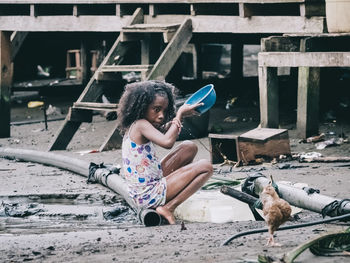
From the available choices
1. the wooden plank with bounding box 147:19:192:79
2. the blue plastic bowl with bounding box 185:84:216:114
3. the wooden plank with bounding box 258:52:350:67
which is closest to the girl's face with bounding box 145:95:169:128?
the blue plastic bowl with bounding box 185:84:216:114

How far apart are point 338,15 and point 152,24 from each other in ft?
11.3

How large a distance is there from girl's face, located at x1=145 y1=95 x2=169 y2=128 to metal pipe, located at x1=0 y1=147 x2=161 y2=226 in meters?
0.75

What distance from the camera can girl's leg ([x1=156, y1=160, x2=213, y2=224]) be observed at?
659cm

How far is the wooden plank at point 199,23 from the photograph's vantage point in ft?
35.3

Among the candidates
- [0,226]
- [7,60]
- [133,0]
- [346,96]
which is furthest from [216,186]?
[7,60]

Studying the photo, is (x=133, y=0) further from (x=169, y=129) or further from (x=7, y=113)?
(x=169, y=129)

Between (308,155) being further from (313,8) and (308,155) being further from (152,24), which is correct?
(152,24)

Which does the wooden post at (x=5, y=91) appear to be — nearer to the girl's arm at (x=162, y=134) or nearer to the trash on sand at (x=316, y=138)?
the trash on sand at (x=316, y=138)

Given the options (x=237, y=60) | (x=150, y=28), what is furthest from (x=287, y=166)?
(x=237, y=60)

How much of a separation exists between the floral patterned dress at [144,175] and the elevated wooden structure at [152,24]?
14.8 feet

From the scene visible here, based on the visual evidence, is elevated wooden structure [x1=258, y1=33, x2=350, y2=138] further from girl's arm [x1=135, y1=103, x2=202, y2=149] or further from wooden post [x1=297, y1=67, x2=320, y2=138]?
girl's arm [x1=135, y1=103, x2=202, y2=149]

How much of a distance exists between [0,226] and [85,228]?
0.83 m

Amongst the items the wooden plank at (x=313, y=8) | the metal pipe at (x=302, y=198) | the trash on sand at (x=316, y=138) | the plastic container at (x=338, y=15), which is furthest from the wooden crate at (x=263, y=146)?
the metal pipe at (x=302, y=198)

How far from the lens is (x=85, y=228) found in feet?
22.5
